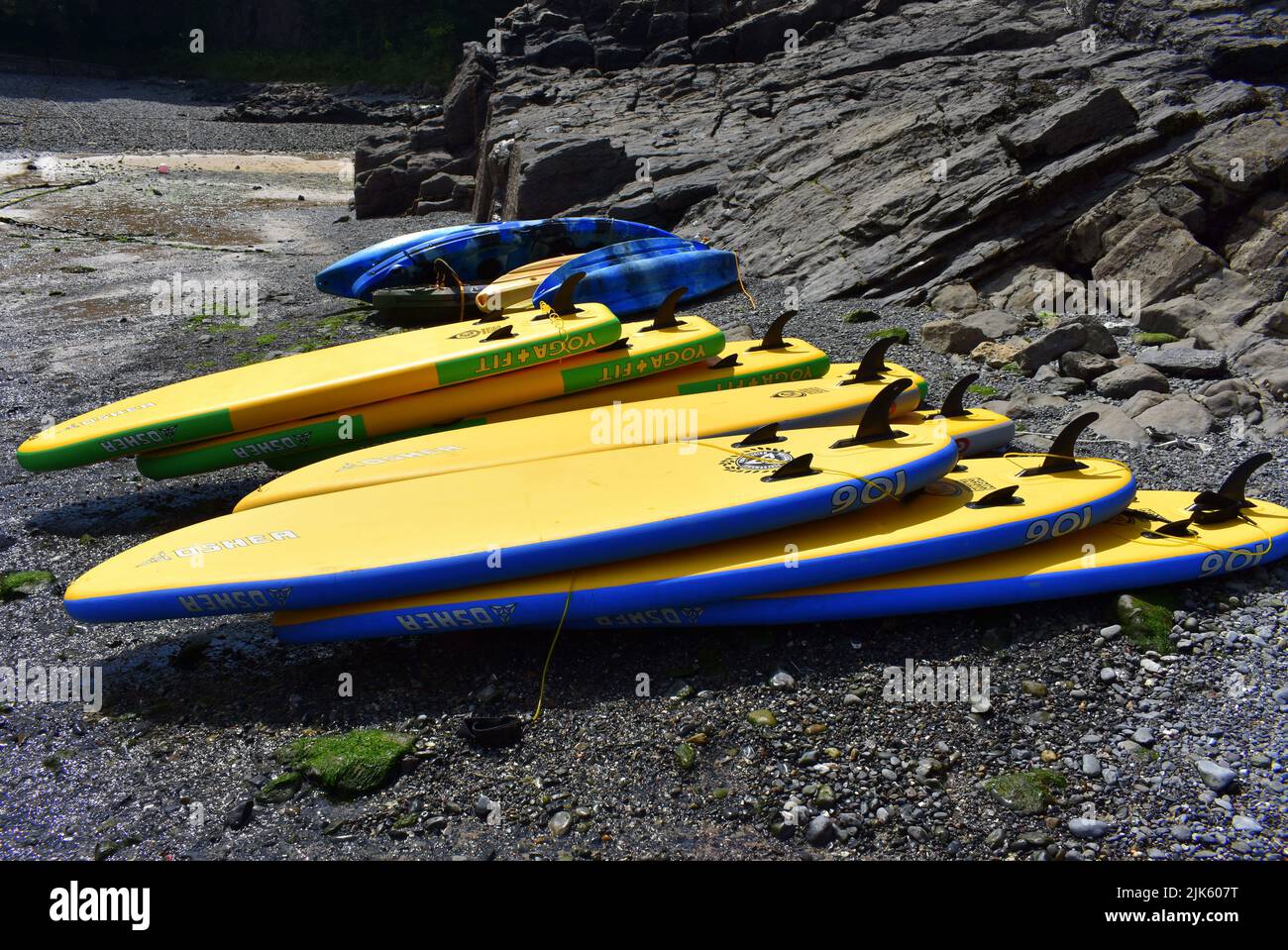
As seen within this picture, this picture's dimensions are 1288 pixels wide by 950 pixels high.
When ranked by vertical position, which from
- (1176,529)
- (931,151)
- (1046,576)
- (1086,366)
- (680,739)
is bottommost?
(680,739)

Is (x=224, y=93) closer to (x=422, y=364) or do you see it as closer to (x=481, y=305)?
(x=481, y=305)

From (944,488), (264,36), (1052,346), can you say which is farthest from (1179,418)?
(264,36)

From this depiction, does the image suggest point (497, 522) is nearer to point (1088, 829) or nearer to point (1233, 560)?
point (1088, 829)

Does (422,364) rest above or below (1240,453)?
above

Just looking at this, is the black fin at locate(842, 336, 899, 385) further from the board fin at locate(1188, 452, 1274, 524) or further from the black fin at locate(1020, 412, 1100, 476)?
the board fin at locate(1188, 452, 1274, 524)

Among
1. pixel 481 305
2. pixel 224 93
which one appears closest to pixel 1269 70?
pixel 481 305

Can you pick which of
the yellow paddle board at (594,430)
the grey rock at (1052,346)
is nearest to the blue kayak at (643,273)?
the yellow paddle board at (594,430)

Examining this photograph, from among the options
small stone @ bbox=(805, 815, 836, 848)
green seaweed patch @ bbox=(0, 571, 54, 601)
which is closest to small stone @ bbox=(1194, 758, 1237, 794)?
small stone @ bbox=(805, 815, 836, 848)

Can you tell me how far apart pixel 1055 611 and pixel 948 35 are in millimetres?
12064

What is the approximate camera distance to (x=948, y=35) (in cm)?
1351

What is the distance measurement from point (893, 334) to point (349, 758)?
597cm

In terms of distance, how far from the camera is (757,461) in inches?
179

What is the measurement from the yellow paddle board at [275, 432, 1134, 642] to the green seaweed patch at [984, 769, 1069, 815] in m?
1.02

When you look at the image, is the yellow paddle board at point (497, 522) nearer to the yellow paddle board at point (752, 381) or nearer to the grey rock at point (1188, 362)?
the yellow paddle board at point (752, 381)
